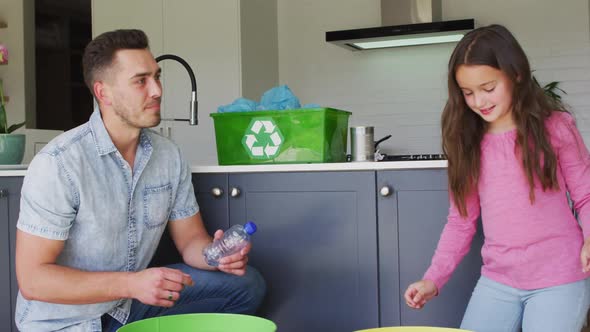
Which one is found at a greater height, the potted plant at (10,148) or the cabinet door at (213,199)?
the potted plant at (10,148)

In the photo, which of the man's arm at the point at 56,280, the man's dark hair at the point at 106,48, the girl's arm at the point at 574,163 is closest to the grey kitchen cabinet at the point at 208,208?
the man's dark hair at the point at 106,48

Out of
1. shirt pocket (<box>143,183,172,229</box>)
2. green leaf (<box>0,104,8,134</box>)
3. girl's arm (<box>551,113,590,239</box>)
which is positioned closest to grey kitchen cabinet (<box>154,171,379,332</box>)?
shirt pocket (<box>143,183,172,229</box>)

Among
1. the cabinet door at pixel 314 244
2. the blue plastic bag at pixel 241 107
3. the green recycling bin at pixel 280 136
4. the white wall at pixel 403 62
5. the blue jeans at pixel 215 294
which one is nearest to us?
the blue jeans at pixel 215 294

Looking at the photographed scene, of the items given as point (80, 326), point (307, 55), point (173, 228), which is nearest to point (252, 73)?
point (307, 55)

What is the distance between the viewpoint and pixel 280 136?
7.76 ft

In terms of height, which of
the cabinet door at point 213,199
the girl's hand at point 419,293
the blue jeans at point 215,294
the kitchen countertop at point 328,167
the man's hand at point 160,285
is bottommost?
the blue jeans at point 215,294

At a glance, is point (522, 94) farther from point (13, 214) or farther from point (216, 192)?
point (13, 214)

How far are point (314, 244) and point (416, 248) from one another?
0.33 m

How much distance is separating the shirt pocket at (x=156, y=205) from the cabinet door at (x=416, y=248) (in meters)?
0.63

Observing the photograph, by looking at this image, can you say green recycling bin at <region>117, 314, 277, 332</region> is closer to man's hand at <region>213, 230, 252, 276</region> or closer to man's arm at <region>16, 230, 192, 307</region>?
man's arm at <region>16, 230, 192, 307</region>

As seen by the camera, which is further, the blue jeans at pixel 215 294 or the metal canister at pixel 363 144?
the metal canister at pixel 363 144

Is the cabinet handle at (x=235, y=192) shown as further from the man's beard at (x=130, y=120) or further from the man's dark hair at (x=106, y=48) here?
the man's dark hair at (x=106, y=48)

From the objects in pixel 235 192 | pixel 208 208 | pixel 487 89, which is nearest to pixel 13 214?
pixel 208 208

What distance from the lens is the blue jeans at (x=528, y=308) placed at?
1634 mm
